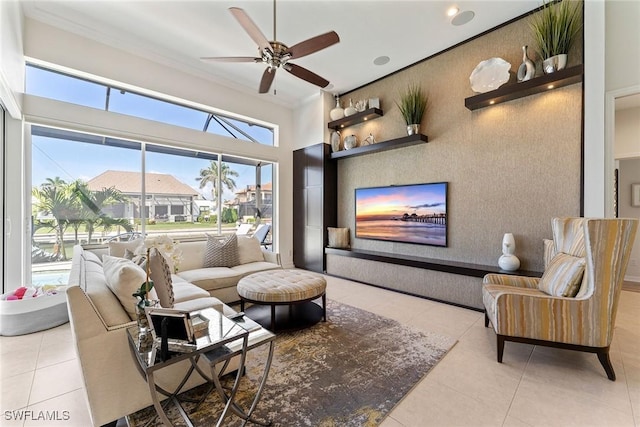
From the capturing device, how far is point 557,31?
8.93ft

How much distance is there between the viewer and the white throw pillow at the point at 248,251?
3.74m

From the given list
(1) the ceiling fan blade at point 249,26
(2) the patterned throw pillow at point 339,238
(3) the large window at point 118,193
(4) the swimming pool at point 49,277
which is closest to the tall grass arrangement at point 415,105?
(2) the patterned throw pillow at point 339,238

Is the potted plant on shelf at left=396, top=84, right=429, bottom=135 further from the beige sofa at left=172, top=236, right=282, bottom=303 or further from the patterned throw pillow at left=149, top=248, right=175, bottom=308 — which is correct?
the patterned throw pillow at left=149, top=248, right=175, bottom=308

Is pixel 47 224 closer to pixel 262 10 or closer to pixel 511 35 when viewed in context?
pixel 262 10

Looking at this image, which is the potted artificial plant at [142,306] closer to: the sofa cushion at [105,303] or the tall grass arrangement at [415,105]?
the sofa cushion at [105,303]

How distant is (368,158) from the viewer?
15.3 ft

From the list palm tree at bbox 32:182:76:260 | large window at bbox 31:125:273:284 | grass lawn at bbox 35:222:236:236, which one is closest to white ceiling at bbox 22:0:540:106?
large window at bbox 31:125:273:284

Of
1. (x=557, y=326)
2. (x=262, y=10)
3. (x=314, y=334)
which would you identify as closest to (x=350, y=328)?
(x=314, y=334)

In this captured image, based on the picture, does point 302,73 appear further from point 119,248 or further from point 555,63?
point 119,248

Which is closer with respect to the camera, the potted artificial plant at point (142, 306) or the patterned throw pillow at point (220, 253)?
the potted artificial plant at point (142, 306)

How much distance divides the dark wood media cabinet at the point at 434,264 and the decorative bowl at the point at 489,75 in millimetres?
2229

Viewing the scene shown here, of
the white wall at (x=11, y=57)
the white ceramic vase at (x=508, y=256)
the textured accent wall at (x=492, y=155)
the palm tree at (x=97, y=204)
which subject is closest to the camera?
the white wall at (x=11, y=57)

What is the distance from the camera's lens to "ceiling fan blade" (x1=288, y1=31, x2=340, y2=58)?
2.29 m

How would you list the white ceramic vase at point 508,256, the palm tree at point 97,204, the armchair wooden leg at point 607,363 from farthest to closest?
the palm tree at point 97,204 → the white ceramic vase at point 508,256 → the armchair wooden leg at point 607,363
